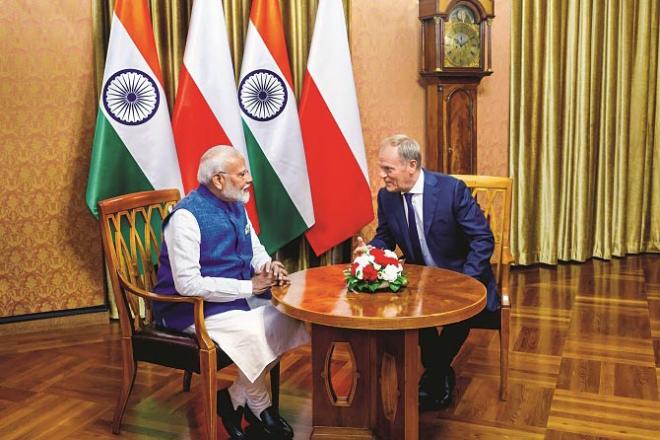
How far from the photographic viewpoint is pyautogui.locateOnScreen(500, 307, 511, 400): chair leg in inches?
103

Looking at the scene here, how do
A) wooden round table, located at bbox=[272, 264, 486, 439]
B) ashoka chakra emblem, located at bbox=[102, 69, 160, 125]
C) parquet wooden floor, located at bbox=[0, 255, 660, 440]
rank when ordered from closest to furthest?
wooden round table, located at bbox=[272, 264, 486, 439] → parquet wooden floor, located at bbox=[0, 255, 660, 440] → ashoka chakra emblem, located at bbox=[102, 69, 160, 125]

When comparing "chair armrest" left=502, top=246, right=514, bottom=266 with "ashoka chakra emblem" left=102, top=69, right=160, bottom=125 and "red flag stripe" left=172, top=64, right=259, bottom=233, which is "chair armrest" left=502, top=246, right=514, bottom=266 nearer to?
"red flag stripe" left=172, top=64, right=259, bottom=233

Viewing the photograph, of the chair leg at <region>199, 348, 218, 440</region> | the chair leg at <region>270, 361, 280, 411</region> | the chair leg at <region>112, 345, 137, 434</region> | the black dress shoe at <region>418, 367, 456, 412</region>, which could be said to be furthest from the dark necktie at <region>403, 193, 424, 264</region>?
the chair leg at <region>112, 345, 137, 434</region>

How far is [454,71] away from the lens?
411 centimetres

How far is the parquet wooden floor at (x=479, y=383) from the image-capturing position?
2.51 meters

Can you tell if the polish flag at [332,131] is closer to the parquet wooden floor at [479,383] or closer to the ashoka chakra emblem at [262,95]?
the ashoka chakra emblem at [262,95]

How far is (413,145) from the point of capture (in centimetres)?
258

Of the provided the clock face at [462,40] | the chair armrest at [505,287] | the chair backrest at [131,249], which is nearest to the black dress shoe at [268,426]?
the chair backrest at [131,249]

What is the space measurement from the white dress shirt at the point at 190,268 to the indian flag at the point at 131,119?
119 cm

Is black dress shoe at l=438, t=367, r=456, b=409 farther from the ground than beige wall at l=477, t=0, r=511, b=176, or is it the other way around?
beige wall at l=477, t=0, r=511, b=176

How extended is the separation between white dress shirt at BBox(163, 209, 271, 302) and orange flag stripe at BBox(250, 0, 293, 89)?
1.60 m

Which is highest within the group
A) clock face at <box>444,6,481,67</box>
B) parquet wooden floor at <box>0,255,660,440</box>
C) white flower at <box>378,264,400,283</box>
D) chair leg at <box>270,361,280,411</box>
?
clock face at <box>444,6,481,67</box>

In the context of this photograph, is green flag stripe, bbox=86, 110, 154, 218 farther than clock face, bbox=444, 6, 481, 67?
No

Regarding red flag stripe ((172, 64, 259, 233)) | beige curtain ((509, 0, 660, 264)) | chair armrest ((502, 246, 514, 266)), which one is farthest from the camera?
beige curtain ((509, 0, 660, 264))
